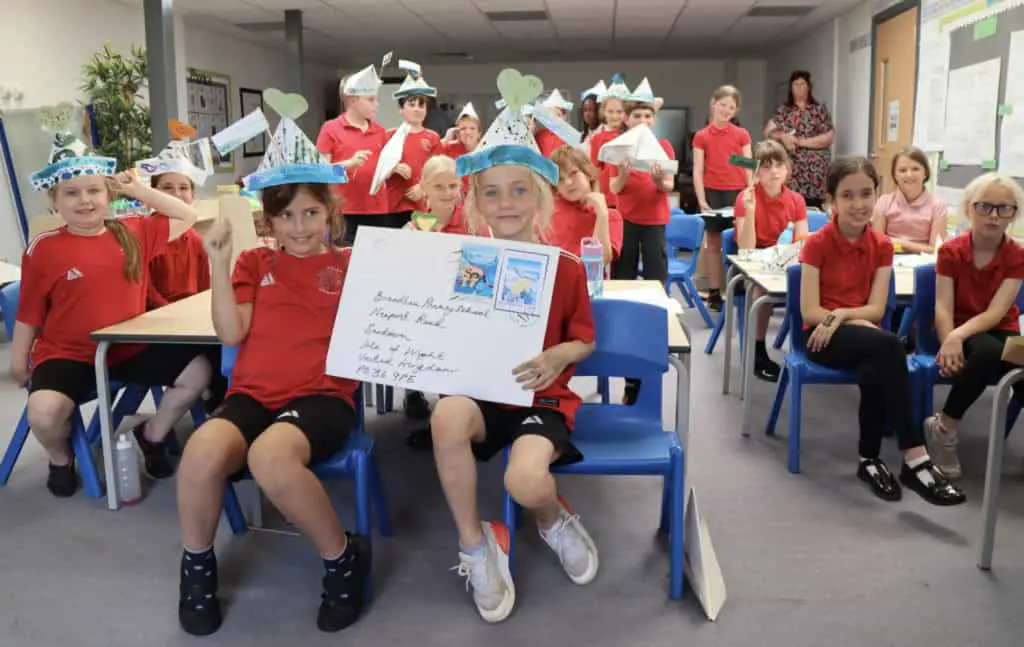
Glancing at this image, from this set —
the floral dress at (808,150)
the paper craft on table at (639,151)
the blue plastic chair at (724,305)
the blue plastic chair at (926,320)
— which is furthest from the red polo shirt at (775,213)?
the floral dress at (808,150)

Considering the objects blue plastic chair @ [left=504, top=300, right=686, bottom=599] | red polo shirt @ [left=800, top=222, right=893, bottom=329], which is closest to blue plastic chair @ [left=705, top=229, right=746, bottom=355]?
red polo shirt @ [left=800, top=222, right=893, bottom=329]

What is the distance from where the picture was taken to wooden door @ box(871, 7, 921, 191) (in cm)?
644

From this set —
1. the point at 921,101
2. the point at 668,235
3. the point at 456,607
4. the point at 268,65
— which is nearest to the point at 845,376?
the point at 456,607

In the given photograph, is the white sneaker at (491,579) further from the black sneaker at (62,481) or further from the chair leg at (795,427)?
the black sneaker at (62,481)

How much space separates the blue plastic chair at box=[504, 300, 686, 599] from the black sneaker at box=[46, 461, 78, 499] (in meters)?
1.42

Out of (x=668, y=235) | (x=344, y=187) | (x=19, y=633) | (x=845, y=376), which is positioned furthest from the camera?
(x=668, y=235)

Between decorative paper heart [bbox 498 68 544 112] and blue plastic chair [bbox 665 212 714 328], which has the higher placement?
decorative paper heart [bbox 498 68 544 112]

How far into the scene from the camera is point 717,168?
20.2 feet

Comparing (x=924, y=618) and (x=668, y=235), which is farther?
(x=668, y=235)

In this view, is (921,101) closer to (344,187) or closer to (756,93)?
(344,187)

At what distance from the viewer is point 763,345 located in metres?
4.03

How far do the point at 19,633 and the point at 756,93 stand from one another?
11911mm

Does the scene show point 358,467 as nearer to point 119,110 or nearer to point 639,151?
point 639,151

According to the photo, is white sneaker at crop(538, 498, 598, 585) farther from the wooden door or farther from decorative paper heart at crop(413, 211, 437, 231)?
the wooden door
